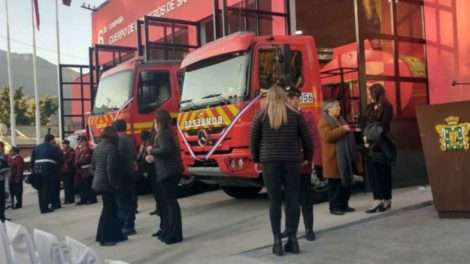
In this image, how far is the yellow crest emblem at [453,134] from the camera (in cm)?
592

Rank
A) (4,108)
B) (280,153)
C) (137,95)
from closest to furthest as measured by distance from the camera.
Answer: (280,153), (137,95), (4,108)

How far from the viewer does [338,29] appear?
1460cm

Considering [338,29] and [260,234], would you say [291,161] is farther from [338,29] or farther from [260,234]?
[338,29]

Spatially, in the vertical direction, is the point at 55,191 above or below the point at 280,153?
below

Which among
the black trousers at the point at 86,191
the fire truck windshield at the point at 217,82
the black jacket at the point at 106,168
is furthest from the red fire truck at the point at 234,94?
the black trousers at the point at 86,191

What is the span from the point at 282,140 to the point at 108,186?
2.81 metres

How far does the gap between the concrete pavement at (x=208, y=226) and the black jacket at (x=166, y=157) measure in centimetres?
89

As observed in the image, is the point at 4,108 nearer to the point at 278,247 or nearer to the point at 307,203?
the point at 307,203

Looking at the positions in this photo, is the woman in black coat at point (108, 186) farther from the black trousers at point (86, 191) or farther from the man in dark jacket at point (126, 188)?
the black trousers at point (86, 191)

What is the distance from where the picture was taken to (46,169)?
10727mm

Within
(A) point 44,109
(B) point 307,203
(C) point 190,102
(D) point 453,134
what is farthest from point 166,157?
(A) point 44,109

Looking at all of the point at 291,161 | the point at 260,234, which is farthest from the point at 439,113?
the point at 260,234

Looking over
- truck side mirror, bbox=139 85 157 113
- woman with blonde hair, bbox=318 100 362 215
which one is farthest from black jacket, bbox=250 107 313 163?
truck side mirror, bbox=139 85 157 113

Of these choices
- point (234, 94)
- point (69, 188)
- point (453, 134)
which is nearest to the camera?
point (453, 134)
